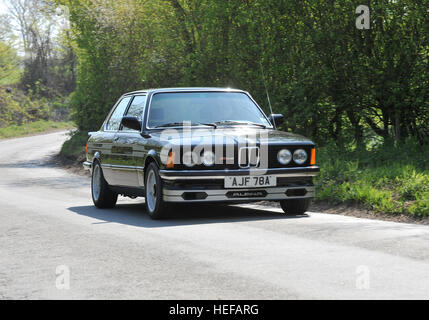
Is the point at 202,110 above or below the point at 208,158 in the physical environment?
above

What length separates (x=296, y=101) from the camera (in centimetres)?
1662

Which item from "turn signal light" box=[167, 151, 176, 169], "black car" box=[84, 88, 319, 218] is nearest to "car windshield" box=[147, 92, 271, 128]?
"black car" box=[84, 88, 319, 218]

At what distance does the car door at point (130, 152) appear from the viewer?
10453mm

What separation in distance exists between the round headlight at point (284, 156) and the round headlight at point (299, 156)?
0.31 ft

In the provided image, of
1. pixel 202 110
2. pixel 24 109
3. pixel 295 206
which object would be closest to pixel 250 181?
pixel 295 206

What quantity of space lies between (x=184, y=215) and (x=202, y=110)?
4.98 ft

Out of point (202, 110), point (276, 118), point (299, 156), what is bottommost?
point (299, 156)

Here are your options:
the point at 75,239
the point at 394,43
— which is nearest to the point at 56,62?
the point at 394,43

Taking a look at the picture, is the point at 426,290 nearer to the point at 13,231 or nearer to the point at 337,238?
the point at 337,238

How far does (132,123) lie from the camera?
1043cm

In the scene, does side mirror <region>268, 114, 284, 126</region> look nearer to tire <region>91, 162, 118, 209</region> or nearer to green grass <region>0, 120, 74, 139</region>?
tire <region>91, 162, 118, 209</region>

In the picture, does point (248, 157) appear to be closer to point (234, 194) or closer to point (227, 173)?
point (227, 173)

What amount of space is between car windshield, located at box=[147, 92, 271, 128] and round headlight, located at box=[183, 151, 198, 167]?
1051mm

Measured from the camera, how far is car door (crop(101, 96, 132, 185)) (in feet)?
37.8
